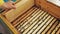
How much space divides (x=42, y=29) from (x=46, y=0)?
0.87ft

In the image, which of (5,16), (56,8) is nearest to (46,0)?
(56,8)

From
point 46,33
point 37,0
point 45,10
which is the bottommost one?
point 46,33

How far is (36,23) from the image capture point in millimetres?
1009

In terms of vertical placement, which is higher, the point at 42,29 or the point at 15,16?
the point at 15,16

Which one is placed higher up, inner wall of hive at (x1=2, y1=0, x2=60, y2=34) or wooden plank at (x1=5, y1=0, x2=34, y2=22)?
wooden plank at (x1=5, y1=0, x2=34, y2=22)

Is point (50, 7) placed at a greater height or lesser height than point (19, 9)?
lesser

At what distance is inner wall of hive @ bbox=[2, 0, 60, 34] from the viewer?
0.95 metres

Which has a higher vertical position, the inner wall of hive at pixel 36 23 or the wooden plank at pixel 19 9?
the wooden plank at pixel 19 9

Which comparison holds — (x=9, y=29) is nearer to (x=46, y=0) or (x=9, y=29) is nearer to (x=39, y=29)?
(x=39, y=29)

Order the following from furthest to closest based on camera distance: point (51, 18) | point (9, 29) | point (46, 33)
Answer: point (51, 18) < point (46, 33) < point (9, 29)

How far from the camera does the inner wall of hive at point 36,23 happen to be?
3.12 ft

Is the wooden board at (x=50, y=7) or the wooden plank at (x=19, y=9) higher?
the wooden plank at (x=19, y=9)

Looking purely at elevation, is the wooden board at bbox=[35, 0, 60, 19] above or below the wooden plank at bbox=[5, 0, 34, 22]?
below

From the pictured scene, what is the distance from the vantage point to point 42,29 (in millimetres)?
957
